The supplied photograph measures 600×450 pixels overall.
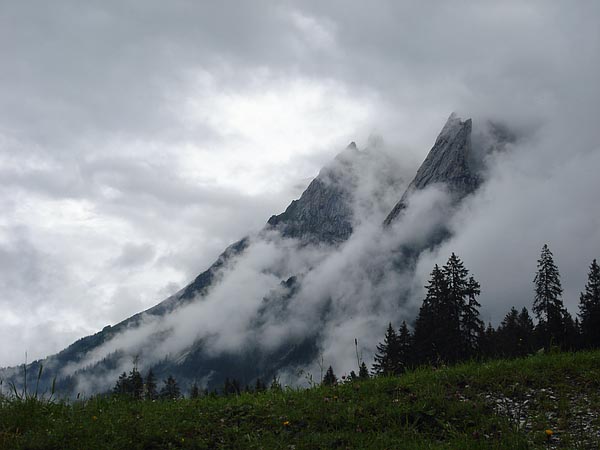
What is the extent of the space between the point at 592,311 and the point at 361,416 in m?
49.8

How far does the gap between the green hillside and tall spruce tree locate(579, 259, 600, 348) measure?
30951 millimetres

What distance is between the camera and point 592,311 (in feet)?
166

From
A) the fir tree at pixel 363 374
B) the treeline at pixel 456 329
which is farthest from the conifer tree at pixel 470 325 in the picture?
the fir tree at pixel 363 374

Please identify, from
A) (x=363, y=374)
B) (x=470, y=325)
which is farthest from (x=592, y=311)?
(x=363, y=374)

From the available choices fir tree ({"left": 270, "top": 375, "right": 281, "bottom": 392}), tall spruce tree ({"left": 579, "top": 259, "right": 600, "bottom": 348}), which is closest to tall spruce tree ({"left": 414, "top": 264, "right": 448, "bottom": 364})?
tall spruce tree ({"left": 579, "top": 259, "right": 600, "bottom": 348})

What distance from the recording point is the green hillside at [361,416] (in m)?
8.18

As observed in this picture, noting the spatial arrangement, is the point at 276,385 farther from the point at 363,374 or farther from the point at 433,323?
the point at 433,323

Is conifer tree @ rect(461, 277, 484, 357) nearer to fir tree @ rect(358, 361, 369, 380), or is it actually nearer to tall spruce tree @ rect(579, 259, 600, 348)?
tall spruce tree @ rect(579, 259, 600, 348)

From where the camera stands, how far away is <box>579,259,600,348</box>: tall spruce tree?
46725 mm

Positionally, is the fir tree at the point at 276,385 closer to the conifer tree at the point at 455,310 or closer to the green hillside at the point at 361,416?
the green hillside at the point at 361,416

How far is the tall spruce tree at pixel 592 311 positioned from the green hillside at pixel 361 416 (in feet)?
102

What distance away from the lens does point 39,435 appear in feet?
27.0

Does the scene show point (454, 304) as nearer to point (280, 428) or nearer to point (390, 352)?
point (390, 352)

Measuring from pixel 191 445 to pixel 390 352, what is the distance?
38.4 metres
